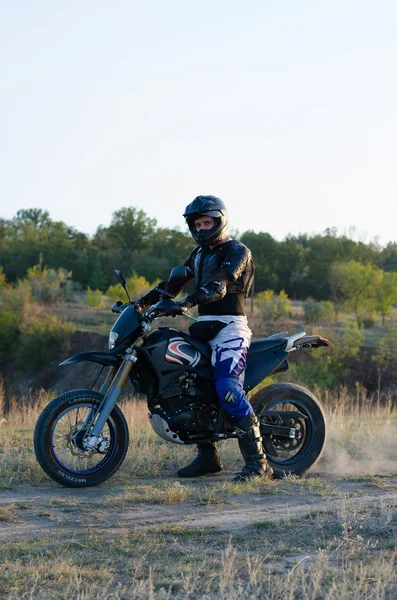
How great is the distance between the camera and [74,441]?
630 cm

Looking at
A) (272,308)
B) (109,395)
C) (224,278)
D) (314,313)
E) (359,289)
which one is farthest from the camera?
(314,313)

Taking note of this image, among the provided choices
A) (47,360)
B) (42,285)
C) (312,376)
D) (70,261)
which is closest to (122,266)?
(70,261)

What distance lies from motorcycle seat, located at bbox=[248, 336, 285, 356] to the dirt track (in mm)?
1184

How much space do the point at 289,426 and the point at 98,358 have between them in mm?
1955

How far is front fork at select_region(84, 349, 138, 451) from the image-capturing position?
6.29 m

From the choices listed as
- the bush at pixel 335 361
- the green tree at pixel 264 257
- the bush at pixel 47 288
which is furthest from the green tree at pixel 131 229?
the bush at pixel 335 361

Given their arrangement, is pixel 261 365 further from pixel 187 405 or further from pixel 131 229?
pixel 131 229

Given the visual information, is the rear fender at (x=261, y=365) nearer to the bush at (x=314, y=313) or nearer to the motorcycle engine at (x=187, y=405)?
the motorcycle engine at (x=187, y=405)

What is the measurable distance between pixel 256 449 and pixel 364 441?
2.26 metres

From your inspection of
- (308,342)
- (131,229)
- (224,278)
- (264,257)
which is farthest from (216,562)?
(131,229)

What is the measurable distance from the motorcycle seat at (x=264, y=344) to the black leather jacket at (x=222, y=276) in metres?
0.43

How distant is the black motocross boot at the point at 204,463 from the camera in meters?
7.01

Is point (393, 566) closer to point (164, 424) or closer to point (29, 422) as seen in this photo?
point (164, 424)

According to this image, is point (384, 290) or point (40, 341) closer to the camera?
point (40, 341)
